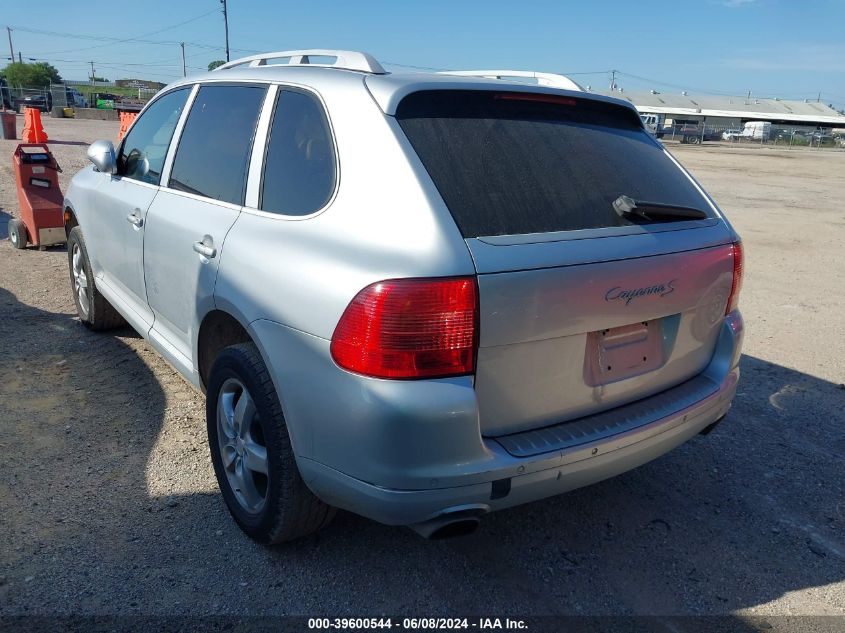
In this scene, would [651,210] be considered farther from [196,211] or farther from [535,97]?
[196,211]

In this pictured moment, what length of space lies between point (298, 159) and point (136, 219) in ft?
4.89

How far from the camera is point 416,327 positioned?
218 centimetres

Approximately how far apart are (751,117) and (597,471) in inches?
4067

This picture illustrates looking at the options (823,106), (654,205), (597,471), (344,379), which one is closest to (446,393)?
(344,379)

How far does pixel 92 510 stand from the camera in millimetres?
3121

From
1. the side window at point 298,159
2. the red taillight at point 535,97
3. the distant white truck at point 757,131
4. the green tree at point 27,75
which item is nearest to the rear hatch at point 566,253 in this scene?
the red taillight at point 535,97

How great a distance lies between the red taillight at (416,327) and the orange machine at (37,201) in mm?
7204

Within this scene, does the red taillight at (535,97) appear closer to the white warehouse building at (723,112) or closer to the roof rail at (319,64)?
the roof rail at (319,64)

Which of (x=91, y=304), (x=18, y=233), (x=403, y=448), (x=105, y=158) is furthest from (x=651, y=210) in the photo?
(x=18, y=233)

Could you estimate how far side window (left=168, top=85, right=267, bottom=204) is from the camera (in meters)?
3.11

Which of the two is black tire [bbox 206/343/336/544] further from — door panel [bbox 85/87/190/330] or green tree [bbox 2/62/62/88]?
green tree [bbox 2/62/62/88]

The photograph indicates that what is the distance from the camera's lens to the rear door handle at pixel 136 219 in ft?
12.3

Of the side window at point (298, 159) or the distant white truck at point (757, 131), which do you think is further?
the distant white truck at point (757, 131)

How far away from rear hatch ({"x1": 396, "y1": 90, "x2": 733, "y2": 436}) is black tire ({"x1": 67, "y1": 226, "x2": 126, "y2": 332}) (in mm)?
3413
